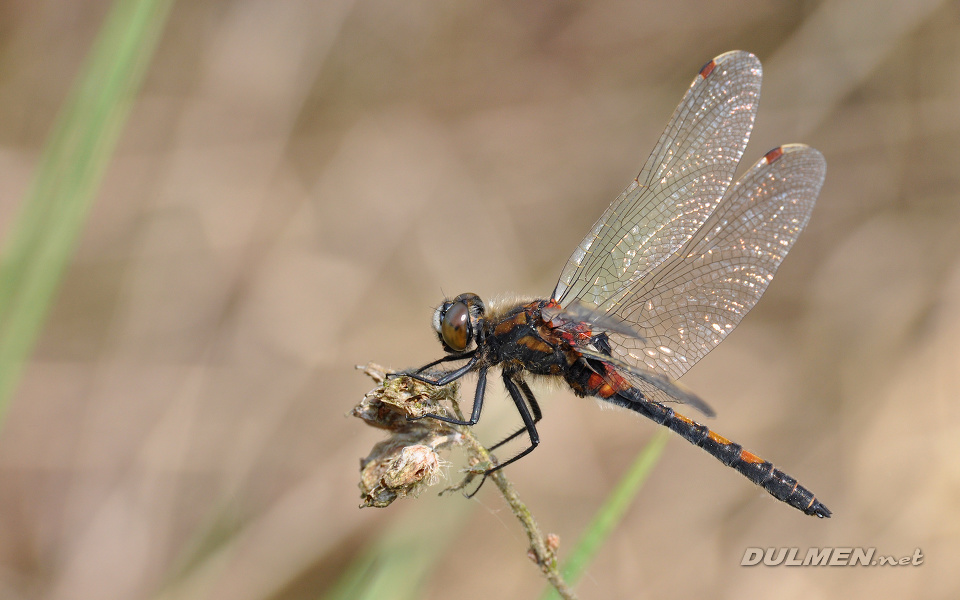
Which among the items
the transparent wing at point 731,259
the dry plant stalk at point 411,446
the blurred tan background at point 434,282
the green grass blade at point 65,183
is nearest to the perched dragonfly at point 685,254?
the transparent wing at point 731,259

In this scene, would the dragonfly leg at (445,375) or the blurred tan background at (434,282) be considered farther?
the blurred tan background at (434,282)

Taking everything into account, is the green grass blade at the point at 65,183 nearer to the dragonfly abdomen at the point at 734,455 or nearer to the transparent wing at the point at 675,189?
the transparent wing at the point at 675,189

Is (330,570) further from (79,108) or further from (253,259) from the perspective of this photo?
(79,108)

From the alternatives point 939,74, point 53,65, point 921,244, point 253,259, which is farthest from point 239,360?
point 939,74

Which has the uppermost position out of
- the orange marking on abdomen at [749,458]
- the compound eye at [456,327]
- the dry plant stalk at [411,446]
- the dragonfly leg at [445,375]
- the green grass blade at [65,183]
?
the green grass blade at [65,183]

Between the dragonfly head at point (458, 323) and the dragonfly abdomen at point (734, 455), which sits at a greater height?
the dragonfly head at point (458, 323)

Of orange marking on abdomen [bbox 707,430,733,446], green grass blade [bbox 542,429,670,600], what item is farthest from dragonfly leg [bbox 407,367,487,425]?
orange marking on abdomen [bbox 707,430,733,446]

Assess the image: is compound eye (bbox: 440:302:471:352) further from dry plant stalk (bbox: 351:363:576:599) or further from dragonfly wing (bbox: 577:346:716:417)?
A: dragonfly wing (bbox: 577:346:716:417)
